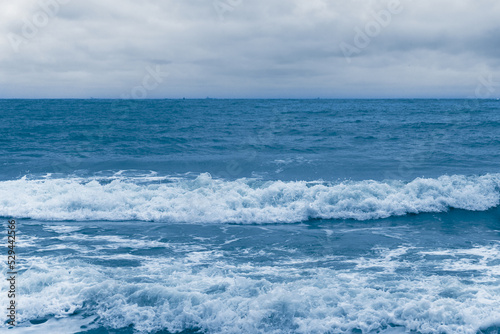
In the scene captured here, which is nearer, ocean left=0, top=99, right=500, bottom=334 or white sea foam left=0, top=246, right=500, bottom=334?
white sea foam left=0, top=246, right=500, bottom=334

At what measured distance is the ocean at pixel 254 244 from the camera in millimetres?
8945

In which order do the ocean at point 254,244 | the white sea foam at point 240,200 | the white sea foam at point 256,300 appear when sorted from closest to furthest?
1. the white sea foam at point 256,300
2. the ocean at point 254,244
3. the white sea foam at point 240,200

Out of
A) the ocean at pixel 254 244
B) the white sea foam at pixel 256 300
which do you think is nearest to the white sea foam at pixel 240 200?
the ocean at pixel 254 244

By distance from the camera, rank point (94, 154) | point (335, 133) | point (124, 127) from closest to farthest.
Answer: point (94, 154), point (335, 133), point (124, 127)

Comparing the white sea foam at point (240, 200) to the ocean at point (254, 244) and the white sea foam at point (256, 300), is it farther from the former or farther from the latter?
the white sea foam at point (256, 300)

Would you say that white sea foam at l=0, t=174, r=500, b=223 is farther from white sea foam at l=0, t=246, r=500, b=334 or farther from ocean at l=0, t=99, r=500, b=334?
white sea foam at l=0, t=246, r=500, b=334

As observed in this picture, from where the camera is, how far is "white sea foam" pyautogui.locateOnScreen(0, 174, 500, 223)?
16.2 meters

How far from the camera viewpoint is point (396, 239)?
13656mm

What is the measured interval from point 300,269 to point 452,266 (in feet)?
13.1

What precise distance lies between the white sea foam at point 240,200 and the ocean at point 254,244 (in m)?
0.06

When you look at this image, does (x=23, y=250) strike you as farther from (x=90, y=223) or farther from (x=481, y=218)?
(x=481, y=218)

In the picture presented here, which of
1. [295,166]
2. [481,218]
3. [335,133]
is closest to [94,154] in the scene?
[295,166]

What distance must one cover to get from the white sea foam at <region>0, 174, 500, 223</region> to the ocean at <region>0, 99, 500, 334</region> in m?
0.06

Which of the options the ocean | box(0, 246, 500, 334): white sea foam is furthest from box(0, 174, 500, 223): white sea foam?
box(0, 246, 500, 334): white sea foam
